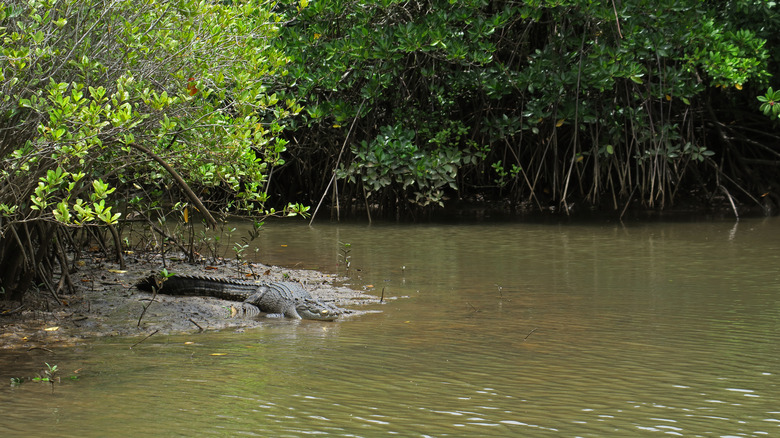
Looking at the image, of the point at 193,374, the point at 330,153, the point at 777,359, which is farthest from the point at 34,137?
the point at 330,153

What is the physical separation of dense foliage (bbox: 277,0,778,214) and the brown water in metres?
3.73

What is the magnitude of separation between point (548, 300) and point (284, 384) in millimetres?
2533

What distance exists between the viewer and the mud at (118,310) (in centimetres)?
463

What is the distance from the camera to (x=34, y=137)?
4250 millimetres

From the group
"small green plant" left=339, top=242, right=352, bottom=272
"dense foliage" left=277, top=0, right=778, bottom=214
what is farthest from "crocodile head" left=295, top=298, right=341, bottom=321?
"dense foliage" left=277, top=0, right=778, bottom=214

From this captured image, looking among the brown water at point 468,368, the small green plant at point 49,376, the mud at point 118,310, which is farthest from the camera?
the mud at point 118,310

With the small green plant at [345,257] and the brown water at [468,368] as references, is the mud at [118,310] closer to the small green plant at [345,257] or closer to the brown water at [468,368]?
the brown water at [468,368]

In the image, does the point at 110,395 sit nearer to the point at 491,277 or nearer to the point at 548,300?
the point at 548,300

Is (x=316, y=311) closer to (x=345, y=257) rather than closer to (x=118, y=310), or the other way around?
(x=118, y=310)

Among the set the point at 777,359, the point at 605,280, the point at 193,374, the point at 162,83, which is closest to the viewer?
the point at 193,374

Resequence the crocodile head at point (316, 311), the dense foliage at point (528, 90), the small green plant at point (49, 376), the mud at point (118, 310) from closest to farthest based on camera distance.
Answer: the small green plant at point (49, 376) < the mud at point (118, 310) < the crocodile head at point (316, 311) < the dense foliage at point (528, 90)

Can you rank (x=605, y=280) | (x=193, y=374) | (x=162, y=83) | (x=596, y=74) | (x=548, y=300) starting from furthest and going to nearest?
(x=596, y=74) < (x=605, y=280) < (x=548, y=300) < (x=162, y=83) < (x=193, y=374)

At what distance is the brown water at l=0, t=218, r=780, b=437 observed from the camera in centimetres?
314

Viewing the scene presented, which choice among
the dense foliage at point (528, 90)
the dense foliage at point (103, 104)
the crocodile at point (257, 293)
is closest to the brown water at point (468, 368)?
the crocodile at point (257, 293)
